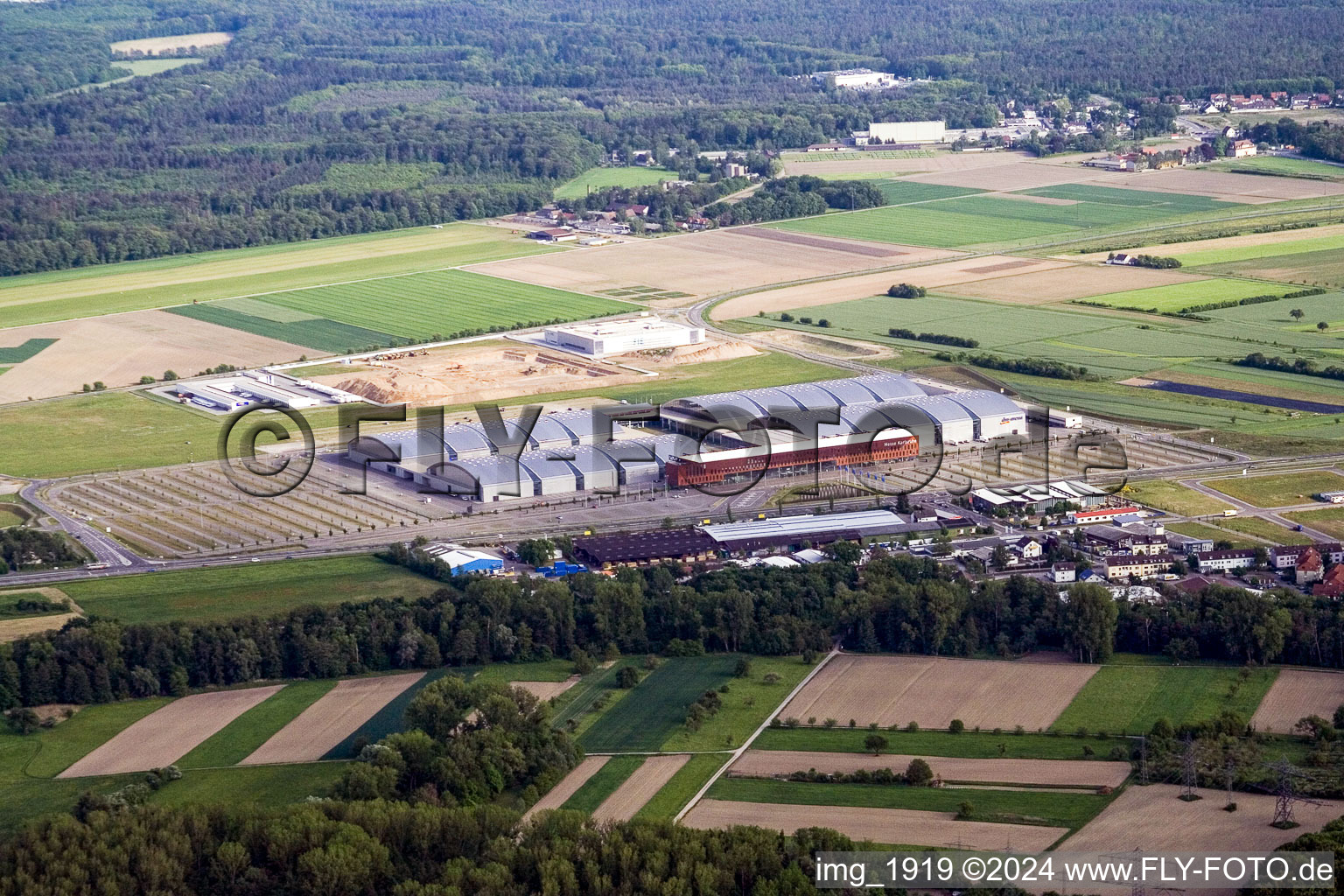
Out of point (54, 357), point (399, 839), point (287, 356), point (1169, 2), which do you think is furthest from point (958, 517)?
point (1169, 2)

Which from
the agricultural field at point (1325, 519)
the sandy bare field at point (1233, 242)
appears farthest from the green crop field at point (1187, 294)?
the agricultural field at point (1325, 519)

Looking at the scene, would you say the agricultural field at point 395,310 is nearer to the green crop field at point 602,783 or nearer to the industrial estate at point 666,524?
the industrial estate at point 666,524

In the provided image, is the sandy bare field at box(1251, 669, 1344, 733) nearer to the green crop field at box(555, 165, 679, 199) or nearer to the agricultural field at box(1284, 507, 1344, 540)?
the agricultural field at box(1284, 507, 1344, 540)

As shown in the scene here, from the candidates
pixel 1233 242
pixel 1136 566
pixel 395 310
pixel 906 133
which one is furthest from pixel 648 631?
pixel 906 133

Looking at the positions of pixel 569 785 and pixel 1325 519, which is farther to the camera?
pixel 1325 519

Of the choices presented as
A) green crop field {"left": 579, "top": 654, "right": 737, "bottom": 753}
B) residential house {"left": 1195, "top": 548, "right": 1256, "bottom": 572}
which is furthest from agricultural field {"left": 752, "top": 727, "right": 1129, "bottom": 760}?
residential house {"left": 1195, "top": 548, "right": 1256, "bottom": 572}

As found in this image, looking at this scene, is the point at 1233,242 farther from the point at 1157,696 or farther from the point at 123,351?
the point at 1157,696
